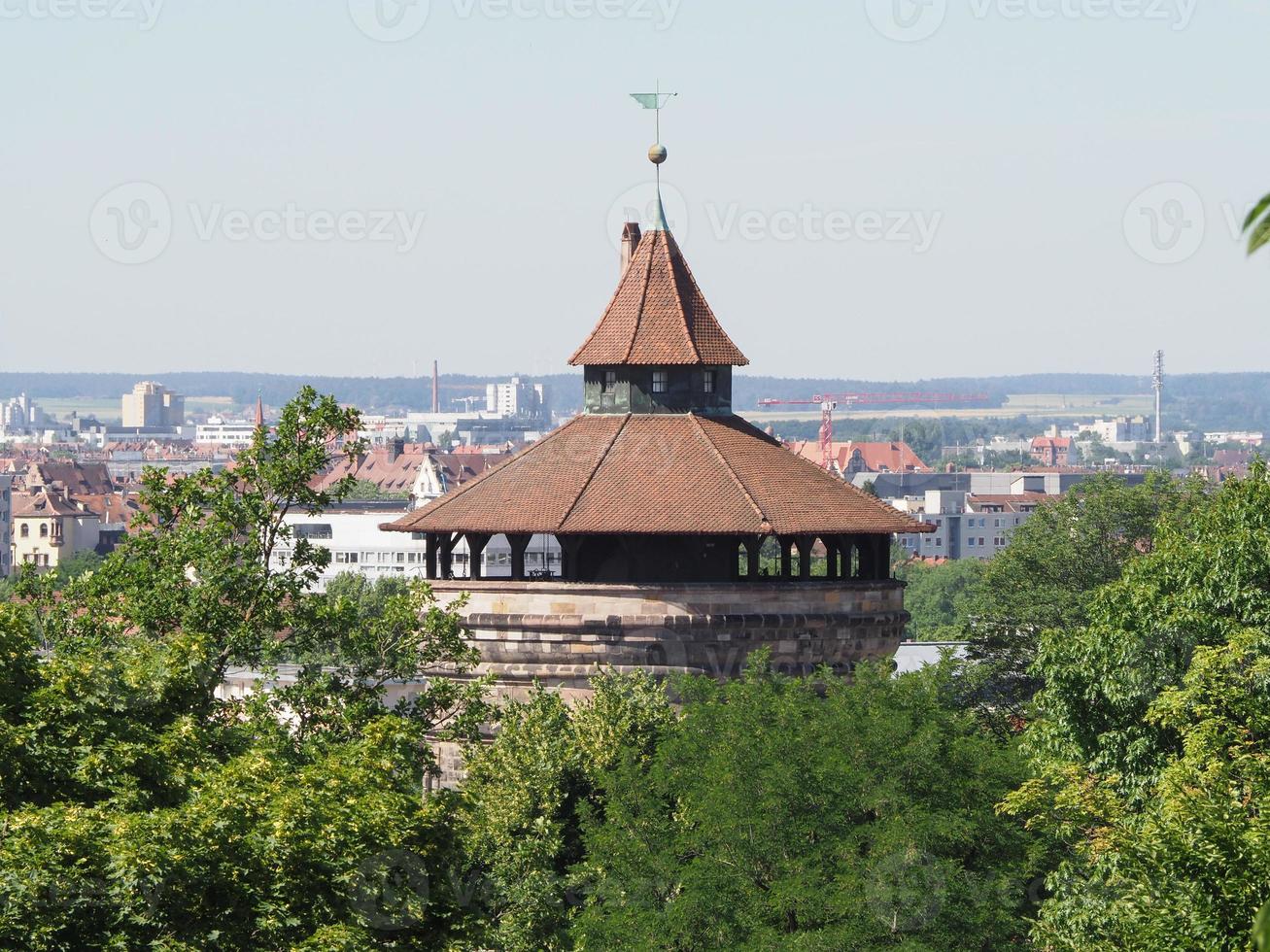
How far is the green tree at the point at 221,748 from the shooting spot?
28.8 metres

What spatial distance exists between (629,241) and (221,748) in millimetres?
20372

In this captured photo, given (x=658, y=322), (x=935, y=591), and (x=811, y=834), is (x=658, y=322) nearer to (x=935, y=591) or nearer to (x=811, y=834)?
(x=811, y=834)

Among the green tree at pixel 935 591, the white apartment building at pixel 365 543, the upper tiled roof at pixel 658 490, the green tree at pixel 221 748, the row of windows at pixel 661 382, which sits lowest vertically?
the green tree at pixel 935 591

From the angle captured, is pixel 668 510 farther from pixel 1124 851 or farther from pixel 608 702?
pixel 1124 851

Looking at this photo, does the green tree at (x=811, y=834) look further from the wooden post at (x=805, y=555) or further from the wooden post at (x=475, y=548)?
the wooden post at (x=475, y=548)

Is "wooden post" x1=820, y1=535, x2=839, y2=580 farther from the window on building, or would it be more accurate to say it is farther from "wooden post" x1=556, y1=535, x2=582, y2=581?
the window on building

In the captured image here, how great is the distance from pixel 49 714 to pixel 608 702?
14795 mm

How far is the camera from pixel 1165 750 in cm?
4025

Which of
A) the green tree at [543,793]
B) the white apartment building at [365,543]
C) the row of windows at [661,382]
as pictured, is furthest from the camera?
the white apartment building at [365,543]

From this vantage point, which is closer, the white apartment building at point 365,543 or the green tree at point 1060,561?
the green tree at point 1060,561

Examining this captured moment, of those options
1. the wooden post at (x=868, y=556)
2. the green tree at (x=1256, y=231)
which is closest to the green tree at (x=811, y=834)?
the wooden post at (x=868, y=556)

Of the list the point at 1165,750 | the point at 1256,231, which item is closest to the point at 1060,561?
the point at 1165,750

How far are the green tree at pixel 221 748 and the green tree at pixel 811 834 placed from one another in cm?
334

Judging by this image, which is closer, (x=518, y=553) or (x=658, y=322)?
(x=518, y=553)
